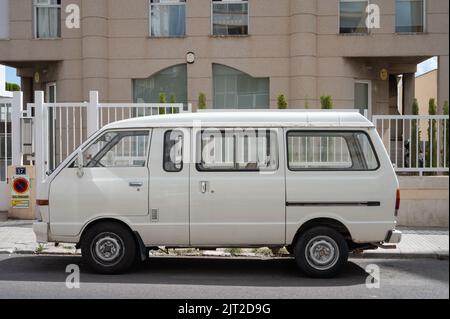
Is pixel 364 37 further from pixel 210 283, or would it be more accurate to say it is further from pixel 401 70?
pixel 210 283

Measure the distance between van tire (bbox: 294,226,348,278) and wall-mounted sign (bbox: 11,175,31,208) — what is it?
680 centimetres

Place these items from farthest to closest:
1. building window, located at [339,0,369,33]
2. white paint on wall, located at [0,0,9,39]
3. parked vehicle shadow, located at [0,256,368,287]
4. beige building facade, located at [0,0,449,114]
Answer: white paint on wall, located at [0,0,9,39]
building window, located at [339,0,369,33]
beige building facade, located at [0,0,449,114]
parked vehicle shadow, located at [0,256,368,287]

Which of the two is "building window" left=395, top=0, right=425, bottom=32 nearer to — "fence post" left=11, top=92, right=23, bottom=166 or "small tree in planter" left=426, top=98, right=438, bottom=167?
"small tree in planter" left=426, top=98, right=438, bottom=167

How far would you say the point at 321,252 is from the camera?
755 cm

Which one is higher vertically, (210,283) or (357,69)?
(357,69)

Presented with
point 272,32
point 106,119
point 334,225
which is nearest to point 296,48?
point 272,32

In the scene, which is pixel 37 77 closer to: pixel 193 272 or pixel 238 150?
pixel 193 272

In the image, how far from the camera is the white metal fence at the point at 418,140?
39.2ft

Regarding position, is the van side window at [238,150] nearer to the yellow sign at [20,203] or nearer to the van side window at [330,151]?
the van side window at [330,151]

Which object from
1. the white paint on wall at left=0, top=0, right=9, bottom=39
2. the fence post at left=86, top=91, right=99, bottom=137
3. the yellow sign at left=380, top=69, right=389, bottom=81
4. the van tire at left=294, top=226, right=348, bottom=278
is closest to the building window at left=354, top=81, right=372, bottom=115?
the yellow sign at left=380, top=69, right=389, bottom=81

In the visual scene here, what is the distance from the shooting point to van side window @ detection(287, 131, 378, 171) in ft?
25.0

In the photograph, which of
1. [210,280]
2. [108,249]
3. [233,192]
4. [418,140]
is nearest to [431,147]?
[418,140]

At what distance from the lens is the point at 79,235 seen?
7.67m

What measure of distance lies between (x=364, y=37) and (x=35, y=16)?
8.68m
